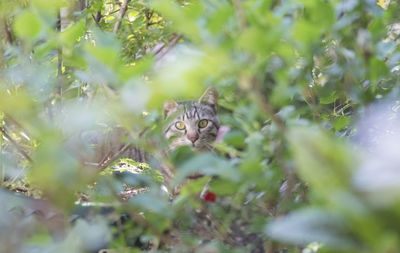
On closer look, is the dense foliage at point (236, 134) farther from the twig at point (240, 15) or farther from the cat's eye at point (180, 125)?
the cat's eye at point (180, 125)

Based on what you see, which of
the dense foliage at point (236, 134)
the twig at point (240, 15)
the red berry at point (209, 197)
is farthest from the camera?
the red berry at point (209, 197)

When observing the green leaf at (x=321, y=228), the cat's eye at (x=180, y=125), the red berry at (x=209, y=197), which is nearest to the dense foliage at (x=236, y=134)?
the green leaf at (x=321, y=228)

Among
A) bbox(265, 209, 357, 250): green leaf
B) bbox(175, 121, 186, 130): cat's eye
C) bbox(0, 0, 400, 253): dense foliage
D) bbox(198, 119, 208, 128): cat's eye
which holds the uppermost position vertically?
bbox(198, 119, 208, 128): cat's eye

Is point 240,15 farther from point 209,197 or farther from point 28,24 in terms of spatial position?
point 209,197

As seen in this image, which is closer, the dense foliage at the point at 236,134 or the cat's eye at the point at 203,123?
the dense foliage at the point at 236,134

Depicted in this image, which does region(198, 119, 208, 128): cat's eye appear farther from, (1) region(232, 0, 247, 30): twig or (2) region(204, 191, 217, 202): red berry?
(1) region(232, 0, 247, 30): twig

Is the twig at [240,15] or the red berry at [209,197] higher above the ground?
the red berry at [209,197]

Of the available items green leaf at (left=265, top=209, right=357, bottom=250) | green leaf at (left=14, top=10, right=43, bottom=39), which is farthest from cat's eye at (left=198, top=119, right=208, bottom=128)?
green leaf at (left=265, top=209, right=357, bottom=250)

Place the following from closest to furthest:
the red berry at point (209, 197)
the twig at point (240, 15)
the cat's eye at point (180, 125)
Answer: the twig at point (240, 15), the red berry at point (209, 197), the cat's eye at point (180, 125)

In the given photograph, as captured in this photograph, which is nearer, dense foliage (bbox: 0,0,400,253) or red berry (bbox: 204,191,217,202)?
dense foliage (bbox: 0,0,400,253)

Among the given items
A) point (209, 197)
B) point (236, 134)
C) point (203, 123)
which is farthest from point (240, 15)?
point (203, 123)

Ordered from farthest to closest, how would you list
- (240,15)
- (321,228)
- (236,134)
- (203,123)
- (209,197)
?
(203,123)
(209,197)
(236,134)
(240,15)
(321,228)

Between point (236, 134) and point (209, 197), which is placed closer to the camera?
point (236, 134)

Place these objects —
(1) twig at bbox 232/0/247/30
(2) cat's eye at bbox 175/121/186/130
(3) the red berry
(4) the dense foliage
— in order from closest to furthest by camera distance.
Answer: (4) the dense foliage
(1) twig at bbox 232/0/247/30
(3) the red berry
(2) cat's eye at bbox 175/121/186/130
